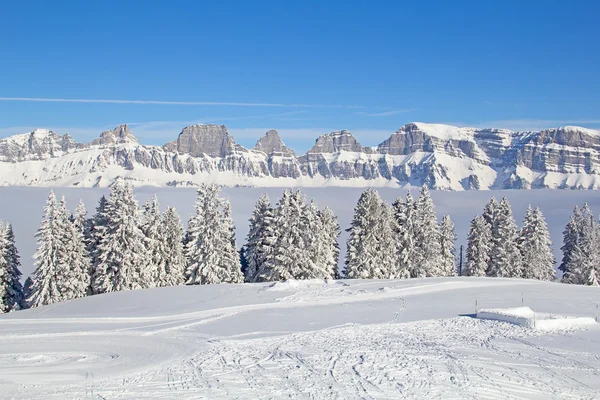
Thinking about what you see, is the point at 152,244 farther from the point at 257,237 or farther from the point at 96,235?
the point at 257,237

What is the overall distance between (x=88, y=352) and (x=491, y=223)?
151ft

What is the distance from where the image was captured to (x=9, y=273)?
4434 cm

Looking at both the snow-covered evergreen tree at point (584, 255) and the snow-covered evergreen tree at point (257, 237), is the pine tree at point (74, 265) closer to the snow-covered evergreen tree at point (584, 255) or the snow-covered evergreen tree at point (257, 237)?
the snow-covered evergreen tree at point (257, 237)

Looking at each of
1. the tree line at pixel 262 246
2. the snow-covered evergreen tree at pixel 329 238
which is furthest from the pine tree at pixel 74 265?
the snow-covered evergreen tree at pixel 329 238

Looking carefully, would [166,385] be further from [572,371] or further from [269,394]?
[572,371]

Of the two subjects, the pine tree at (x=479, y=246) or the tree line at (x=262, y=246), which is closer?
the tree line at (x=262, y=246)

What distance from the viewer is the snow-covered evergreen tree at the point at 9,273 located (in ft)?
138

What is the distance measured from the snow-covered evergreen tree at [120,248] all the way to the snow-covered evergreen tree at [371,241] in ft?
62.0

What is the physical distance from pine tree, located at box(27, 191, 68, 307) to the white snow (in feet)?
106

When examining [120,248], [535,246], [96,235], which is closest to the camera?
[120,248]

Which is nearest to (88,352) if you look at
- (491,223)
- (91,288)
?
(91,288)

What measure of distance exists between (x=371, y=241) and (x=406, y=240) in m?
4.64

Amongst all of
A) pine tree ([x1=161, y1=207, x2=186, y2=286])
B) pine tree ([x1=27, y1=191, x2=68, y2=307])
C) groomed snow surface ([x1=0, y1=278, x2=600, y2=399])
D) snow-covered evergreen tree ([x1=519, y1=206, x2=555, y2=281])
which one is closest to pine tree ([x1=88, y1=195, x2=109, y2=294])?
pine tree ([x1=27, y1=191, x2=68, y2=307])

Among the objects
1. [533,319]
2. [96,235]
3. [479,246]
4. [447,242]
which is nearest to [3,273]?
[96,235]
